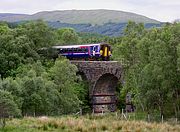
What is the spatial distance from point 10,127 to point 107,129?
15.5ft

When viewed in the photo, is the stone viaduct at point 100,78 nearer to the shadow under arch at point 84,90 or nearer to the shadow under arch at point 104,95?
the shadow under arch at point 104,95

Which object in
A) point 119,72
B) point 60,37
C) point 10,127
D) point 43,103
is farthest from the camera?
point 60,37

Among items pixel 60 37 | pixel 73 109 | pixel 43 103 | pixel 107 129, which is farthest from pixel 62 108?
pixel 60 37

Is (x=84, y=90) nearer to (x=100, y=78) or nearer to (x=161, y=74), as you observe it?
(x=100, y=78)

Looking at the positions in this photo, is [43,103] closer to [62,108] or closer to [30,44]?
[62,108]

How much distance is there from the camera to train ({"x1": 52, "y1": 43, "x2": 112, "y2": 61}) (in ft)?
216

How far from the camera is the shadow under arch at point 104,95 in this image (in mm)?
63875

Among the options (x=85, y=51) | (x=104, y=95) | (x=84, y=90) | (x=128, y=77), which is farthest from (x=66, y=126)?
(x=85, y=51)

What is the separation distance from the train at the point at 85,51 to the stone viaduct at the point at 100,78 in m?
3.26

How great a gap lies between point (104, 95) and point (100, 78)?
2.78 m

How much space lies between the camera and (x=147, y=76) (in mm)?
42094

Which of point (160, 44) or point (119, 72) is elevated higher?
point (160, 44)

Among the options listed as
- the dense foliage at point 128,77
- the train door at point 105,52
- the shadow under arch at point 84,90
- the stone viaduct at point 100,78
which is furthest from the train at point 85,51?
the dense foliage at point 128,77

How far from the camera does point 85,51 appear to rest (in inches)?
2625
